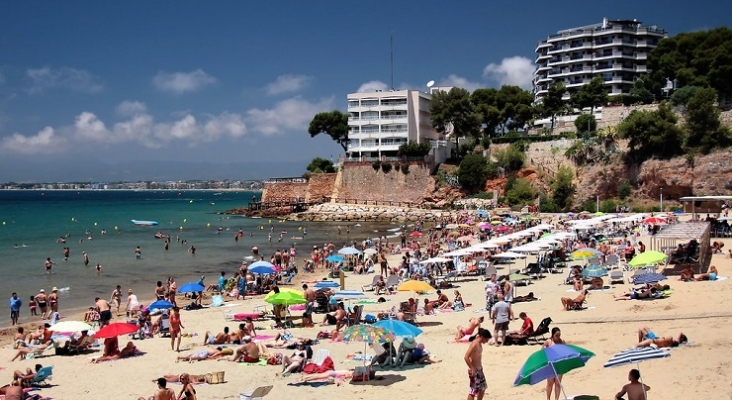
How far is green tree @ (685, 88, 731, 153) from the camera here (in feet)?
154

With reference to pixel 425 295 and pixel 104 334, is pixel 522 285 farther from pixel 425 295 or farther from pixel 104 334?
pixel 104 334

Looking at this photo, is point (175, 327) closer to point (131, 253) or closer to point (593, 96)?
point (131, 253)

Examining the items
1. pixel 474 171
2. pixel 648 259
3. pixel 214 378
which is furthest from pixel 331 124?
pixel 214 378

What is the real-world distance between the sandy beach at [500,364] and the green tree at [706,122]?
34.7 metres

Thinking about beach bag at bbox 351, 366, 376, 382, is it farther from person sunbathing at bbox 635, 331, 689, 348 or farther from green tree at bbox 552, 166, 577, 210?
green tree at bbox 552, 166, 577, 210

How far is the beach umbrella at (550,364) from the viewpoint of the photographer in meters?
7.89

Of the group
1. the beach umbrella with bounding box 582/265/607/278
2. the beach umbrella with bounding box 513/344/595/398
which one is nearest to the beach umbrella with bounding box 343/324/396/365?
the beach umbrella with bounding box 513/344/595/398

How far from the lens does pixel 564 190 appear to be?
52.8 m

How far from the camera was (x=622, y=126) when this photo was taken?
50125 mm

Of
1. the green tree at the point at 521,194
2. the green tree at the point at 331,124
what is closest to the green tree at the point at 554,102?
the green tree at the point at 521,194

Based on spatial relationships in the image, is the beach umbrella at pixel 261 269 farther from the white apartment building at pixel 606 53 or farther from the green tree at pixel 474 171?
the white apartment building at pixel 606 53

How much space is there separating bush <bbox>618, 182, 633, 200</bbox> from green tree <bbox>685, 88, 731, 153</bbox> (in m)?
5.45

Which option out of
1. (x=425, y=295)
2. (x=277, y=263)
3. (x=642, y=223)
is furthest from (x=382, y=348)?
(x=642, y=223)

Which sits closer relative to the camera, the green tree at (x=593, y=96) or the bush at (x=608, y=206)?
the bush at (x=608, y=206)
